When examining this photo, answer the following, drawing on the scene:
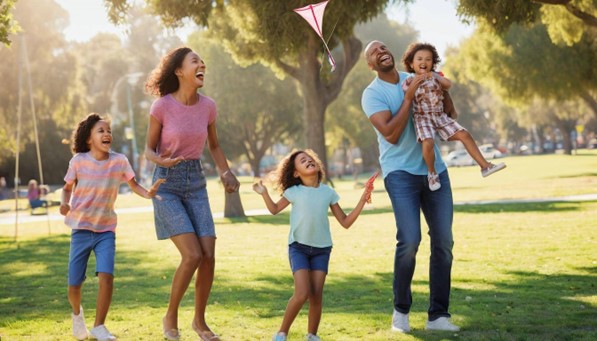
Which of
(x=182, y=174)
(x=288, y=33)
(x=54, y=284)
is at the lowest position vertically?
(x=54, y=284)

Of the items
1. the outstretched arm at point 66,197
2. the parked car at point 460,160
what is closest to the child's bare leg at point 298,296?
the outstretched arm at point 66,197

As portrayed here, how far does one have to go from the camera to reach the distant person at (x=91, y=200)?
23.5 ft

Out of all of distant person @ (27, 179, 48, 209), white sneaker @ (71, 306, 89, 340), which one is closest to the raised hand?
white sneaker @ (71, 306, 89, 340)

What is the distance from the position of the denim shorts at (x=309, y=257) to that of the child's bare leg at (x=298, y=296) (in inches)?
2.7

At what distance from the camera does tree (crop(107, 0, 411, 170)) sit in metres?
21.2

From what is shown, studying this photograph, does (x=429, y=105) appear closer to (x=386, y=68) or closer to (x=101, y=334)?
(x=386, y=68)

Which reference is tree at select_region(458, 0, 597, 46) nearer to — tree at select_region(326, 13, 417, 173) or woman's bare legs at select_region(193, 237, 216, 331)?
woman's bare legs at select_region(193, 237, 216, 331)

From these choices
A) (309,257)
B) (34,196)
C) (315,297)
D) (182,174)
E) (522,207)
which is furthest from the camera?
(34,196)

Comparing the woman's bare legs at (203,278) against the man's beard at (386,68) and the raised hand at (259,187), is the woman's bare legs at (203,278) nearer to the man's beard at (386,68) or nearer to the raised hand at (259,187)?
the raised hand at (259,187)

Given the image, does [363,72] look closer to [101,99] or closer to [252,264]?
[101,99]

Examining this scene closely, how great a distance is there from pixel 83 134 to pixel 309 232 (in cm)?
204

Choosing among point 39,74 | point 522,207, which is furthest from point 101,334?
point 39,74

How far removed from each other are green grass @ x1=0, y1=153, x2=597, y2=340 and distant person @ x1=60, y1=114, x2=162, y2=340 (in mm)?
666

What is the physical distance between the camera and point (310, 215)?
6.46m
